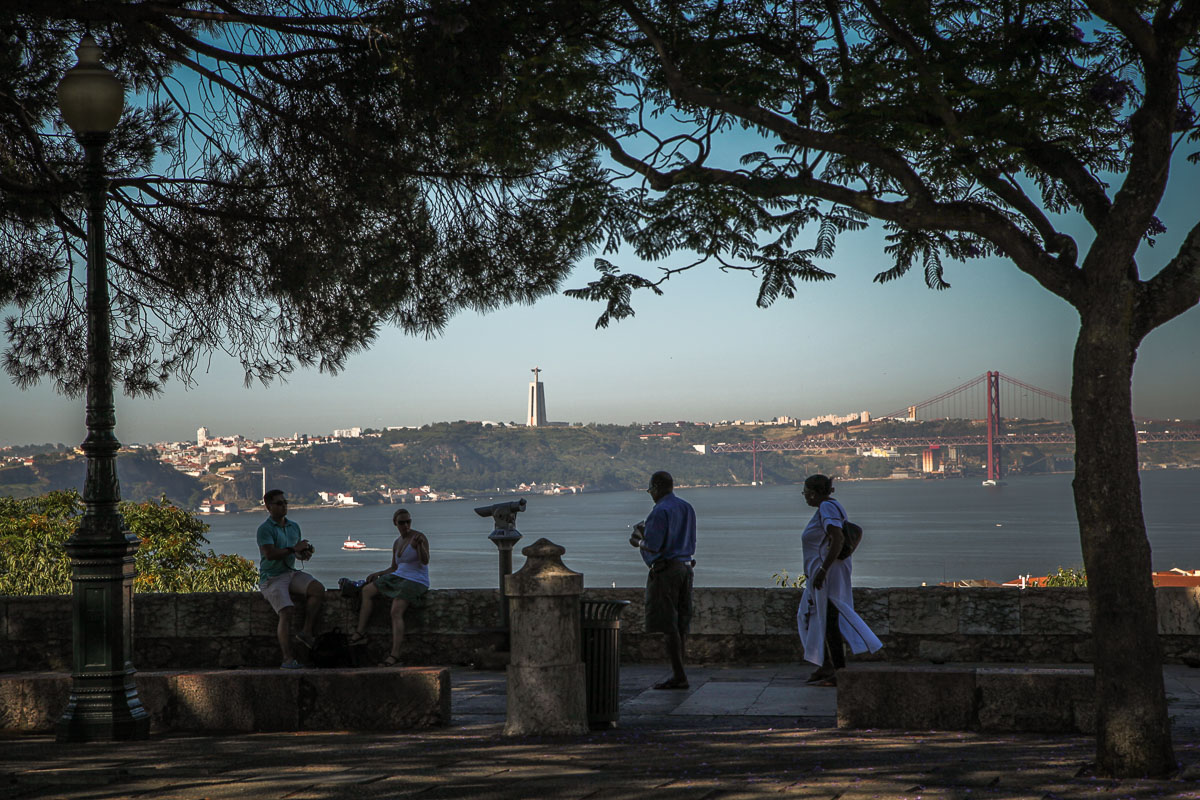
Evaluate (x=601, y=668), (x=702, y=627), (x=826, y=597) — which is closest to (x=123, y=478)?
(x=702, y=627)

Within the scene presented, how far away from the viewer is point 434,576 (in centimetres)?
8375

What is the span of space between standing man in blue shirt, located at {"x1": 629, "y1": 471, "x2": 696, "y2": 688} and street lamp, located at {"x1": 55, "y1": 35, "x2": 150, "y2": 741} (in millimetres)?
3307

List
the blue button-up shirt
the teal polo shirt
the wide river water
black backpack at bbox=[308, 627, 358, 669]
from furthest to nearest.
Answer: the wide river water < the teal polo shirt < black backpack at bbox=[308, 627, 358, 669] < the blue button-up shirt

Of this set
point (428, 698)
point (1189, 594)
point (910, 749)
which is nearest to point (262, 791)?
point (428, 698)

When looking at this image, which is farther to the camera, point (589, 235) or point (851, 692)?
point (589, 235)

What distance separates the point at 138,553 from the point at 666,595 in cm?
1800

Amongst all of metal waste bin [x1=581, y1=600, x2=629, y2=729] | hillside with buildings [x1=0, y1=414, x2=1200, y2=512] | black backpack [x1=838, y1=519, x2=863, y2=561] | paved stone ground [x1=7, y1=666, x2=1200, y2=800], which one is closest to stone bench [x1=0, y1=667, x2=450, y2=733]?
paved stone ground [x1=7, y1=666, x2=1200, y2=800]

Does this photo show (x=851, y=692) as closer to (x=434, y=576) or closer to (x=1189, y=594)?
(x=1189, y=594)

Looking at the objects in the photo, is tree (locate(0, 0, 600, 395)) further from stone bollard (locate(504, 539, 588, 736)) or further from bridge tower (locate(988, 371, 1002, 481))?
bridge tower (locate(988, 371, 1002, 481))

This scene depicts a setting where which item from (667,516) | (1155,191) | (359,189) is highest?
(359,189)

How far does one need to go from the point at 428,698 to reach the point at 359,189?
3.41 metres

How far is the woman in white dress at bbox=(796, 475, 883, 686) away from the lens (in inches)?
326

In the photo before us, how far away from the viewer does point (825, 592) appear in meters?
8.29

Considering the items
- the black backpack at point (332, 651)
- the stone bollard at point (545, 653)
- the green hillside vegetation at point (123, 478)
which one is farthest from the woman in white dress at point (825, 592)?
the green hillside vegetation at point (123, 478)
